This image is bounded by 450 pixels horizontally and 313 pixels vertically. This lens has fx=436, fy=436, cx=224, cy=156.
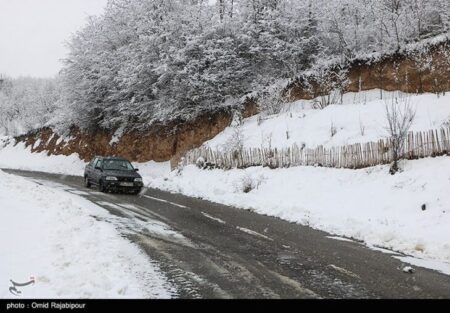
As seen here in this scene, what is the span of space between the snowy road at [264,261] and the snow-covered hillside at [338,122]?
23.6 feet

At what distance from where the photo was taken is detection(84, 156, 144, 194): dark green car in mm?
20062

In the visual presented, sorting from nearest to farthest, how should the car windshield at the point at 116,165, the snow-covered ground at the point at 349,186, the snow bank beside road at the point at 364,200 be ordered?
the snow bank beside road at the point at 364,200 < the snow-covered ground at the point at 349,186 < the car windshield at the point at 116,165

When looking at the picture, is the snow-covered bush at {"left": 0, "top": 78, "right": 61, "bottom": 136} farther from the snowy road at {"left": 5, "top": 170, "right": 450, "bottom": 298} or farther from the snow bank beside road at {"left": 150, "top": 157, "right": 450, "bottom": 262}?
the snowy road at {"left": 5, "top": 170, "right": 450, "bottom": 298}

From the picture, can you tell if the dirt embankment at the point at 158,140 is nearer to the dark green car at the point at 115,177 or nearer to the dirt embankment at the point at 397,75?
the dirt embankment at the point at 397,75

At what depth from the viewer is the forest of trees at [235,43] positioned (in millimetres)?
26297

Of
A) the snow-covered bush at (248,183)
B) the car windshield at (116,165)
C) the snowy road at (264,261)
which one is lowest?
the snowy road at (264,261)

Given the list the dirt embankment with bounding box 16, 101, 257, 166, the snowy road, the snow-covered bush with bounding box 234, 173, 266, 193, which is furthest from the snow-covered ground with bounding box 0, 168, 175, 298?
the dirt embankment with bounding box 16, 101, 257, 166

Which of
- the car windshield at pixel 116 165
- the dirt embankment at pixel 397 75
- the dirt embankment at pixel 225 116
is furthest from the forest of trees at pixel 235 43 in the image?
the car windshield at pixel 116 165

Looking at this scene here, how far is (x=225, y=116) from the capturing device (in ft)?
105

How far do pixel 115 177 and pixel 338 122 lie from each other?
1103 cm

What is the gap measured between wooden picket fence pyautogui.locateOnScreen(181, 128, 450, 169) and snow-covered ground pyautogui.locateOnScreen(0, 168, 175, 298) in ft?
31.9

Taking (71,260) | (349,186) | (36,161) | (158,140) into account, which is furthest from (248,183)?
(36,161)

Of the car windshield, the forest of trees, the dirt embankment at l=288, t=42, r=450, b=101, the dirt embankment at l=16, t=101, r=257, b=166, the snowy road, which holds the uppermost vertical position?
the forest of trees

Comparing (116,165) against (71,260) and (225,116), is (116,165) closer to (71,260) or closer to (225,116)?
(225,116)
